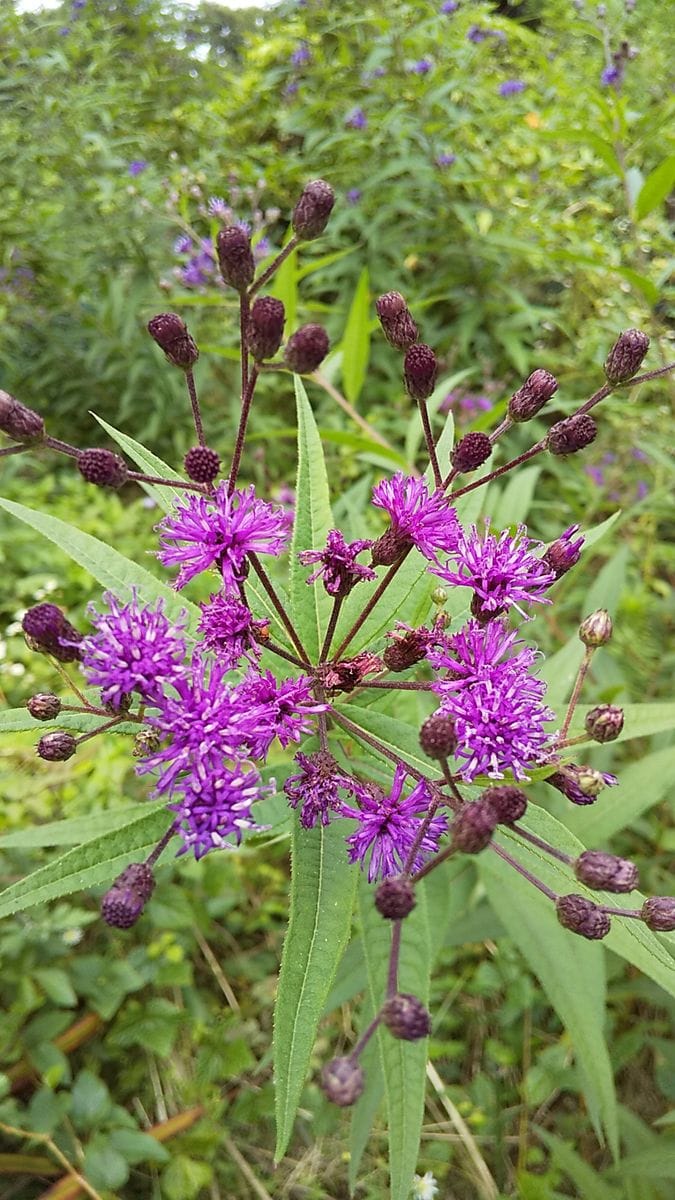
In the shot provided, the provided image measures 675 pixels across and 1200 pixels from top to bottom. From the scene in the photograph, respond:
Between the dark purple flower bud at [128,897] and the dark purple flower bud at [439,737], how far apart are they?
1.41ft

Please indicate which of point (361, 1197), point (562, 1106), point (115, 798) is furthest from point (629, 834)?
point (115, 798)

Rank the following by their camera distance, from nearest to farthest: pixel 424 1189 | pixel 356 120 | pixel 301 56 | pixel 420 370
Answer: pixel 420 370 → pixel 424 1189 → pixel 356 120 → pixel 301 56

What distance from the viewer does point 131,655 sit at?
3.65ft

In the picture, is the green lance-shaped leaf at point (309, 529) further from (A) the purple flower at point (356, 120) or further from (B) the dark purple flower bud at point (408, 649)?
(A) the purple flower at point (356, 120)

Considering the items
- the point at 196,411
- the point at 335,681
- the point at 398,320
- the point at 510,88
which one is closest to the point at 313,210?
the point at 398,320

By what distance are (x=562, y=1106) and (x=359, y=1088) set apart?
2.16 m

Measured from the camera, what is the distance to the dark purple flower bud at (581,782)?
114 centimetres

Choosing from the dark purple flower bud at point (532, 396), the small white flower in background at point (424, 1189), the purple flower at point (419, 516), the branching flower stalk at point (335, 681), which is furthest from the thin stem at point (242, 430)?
the small white flower in background at point (424, 1189)

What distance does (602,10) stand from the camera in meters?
3.49

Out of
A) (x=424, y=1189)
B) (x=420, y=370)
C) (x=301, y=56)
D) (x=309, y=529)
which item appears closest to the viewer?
(x=420, y=370)

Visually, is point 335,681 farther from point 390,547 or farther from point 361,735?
point 390,547

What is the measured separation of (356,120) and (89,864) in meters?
4.53

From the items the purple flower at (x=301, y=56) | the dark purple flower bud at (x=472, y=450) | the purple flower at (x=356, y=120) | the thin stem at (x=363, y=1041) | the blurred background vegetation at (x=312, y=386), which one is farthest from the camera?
the purple flower at (x=301, y=56)

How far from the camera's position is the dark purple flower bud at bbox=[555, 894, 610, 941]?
3.53 ft
